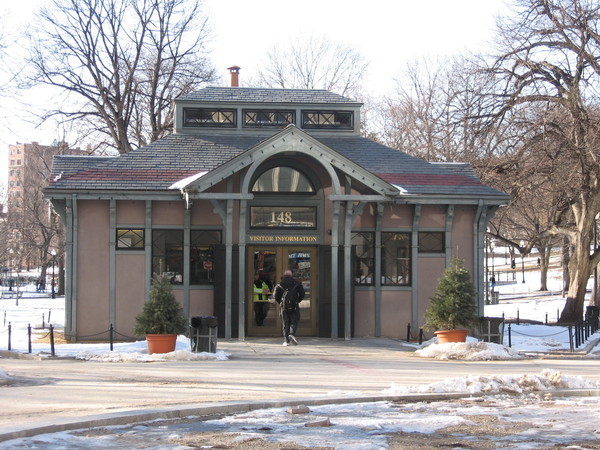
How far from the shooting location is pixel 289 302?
67.9 feet

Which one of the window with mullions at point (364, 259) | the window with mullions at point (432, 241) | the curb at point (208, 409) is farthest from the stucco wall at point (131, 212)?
the curb at point (208, 409)

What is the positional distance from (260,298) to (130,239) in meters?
3.87

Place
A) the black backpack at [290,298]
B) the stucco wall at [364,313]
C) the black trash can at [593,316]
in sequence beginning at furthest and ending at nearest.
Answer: the black trash can at [593,316], the stucco wall at [364,313], the black backpack at [290,298]

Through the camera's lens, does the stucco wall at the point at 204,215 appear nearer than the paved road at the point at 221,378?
No

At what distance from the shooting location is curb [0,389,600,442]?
30.5ft

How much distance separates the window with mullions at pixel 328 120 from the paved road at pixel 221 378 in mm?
7488

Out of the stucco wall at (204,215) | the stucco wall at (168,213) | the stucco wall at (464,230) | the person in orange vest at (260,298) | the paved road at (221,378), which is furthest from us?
the stucco wall at (464,230)

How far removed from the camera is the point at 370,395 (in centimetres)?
1224

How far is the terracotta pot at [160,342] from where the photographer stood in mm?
18344

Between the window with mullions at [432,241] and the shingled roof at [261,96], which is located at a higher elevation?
the shingled roof at [261,96]

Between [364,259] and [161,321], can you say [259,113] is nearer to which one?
[364,259]

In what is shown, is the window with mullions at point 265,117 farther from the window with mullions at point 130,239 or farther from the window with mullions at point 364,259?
the window with mullions at point 130,239

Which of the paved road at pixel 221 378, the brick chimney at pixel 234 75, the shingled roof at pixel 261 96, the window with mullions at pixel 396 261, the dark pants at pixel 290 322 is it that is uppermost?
the brick chimney at pixel 234 75

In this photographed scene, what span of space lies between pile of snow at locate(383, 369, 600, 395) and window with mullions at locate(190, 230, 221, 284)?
1042 centimetres
